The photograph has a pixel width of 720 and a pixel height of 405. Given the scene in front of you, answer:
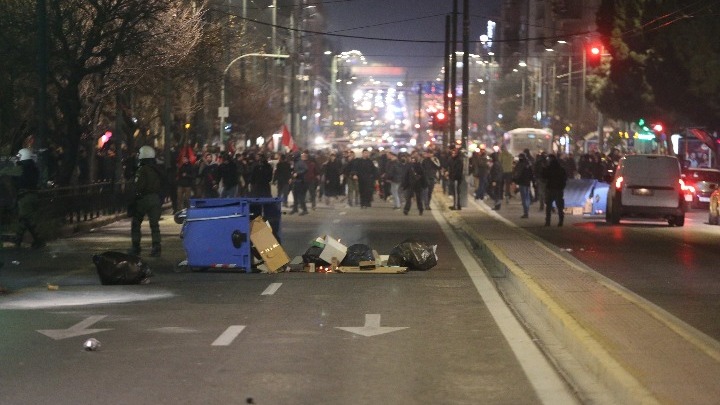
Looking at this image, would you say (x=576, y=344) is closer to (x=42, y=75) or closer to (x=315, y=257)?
(x=315, y=257)

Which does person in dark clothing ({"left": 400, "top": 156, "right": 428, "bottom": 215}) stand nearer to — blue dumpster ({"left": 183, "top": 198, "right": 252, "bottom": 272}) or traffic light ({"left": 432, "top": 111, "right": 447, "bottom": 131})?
blue dumpster ({"left": 183, "top": 198, "right": 252, "bottom": 272})

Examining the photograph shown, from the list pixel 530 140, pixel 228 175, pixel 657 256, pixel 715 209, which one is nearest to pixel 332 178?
pixel 228 175

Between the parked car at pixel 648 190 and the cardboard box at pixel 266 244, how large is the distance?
51.2 ft

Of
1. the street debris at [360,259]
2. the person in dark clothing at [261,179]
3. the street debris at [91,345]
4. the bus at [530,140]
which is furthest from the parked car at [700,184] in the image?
the bus at [530,140]

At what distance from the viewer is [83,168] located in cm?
3975

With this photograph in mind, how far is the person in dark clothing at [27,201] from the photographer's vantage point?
23891 mm

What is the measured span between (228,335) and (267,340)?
539 mm

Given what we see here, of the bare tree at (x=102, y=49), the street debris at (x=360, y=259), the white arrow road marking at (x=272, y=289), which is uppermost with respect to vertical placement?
the bare tree at (x=102, y=49)

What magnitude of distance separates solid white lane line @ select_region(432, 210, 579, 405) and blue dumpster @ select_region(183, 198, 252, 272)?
334 centimetres

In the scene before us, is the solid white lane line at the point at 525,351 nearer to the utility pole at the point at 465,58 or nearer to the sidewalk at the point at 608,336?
the sidewalk at the point at 608,336

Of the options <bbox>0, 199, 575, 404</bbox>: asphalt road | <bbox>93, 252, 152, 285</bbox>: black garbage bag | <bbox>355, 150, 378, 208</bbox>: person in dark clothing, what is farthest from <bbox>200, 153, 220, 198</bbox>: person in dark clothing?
<bbox>93, 252, 152, 285</bbox>: black garbage bag

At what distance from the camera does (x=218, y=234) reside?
18906 mm

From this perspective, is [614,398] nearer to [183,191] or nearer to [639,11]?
[183,191]

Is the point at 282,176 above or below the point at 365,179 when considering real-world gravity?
above
